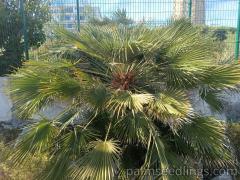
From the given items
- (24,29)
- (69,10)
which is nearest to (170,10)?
(69,10)

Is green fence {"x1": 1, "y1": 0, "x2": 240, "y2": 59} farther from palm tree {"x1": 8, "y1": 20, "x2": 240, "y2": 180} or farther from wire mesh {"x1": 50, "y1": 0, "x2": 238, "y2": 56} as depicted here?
palm tree {"x1": 8, "y1": 20, "x2": 240, "y2": 180}

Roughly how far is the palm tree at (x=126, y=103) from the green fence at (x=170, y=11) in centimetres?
249

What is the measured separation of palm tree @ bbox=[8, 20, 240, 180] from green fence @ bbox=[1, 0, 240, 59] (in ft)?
8.19

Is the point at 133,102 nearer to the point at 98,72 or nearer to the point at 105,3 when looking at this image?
the point at 98,72

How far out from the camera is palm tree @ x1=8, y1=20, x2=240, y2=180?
4.93 m

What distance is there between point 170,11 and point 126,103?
3.78 m

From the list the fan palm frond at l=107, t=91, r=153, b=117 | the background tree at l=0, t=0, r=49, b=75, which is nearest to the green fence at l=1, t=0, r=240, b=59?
the background tree at l=0, t=0, r=49, b=75

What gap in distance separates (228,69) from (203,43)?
0.49 meters

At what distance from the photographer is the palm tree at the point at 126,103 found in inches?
194

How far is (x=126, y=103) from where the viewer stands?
4.87 metres

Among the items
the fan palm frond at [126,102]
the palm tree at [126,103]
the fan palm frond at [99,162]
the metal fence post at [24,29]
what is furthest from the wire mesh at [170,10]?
the fan palm frond at [99,162]

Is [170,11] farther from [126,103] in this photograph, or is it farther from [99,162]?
[99,162]

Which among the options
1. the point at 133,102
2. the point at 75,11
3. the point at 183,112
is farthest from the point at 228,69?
the point at 75,11

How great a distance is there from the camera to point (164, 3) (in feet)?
26.9
